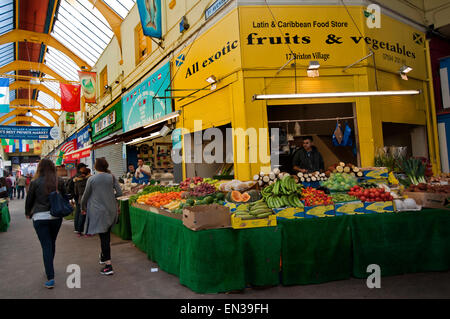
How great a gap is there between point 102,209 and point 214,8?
18.8ft

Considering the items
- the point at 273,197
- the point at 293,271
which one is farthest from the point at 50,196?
the point at 293,271

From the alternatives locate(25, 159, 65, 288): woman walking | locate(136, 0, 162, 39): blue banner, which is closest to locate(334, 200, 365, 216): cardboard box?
locate(25, 159, 65, 288): woman walking

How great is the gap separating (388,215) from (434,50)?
7.56 m

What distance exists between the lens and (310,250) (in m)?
4.05

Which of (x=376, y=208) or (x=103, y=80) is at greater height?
(x=103, y=80)

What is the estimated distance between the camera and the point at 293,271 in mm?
3998

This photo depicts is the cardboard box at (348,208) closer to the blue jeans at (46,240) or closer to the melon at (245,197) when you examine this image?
the melon at (245,197)

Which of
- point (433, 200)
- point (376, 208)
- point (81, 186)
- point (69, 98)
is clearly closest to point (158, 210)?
point (81, 186)

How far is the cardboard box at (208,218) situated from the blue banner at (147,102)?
6.76 m

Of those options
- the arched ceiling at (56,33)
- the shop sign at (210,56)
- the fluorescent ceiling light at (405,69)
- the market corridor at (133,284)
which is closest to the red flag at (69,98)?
the arched ceiling at (56,33)

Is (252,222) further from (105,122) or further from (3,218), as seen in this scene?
(105,122)

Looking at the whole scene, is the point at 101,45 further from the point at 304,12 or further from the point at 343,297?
the point at 343,297

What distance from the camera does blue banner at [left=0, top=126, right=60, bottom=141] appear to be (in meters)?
19.4

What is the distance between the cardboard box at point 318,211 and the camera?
164 inches
